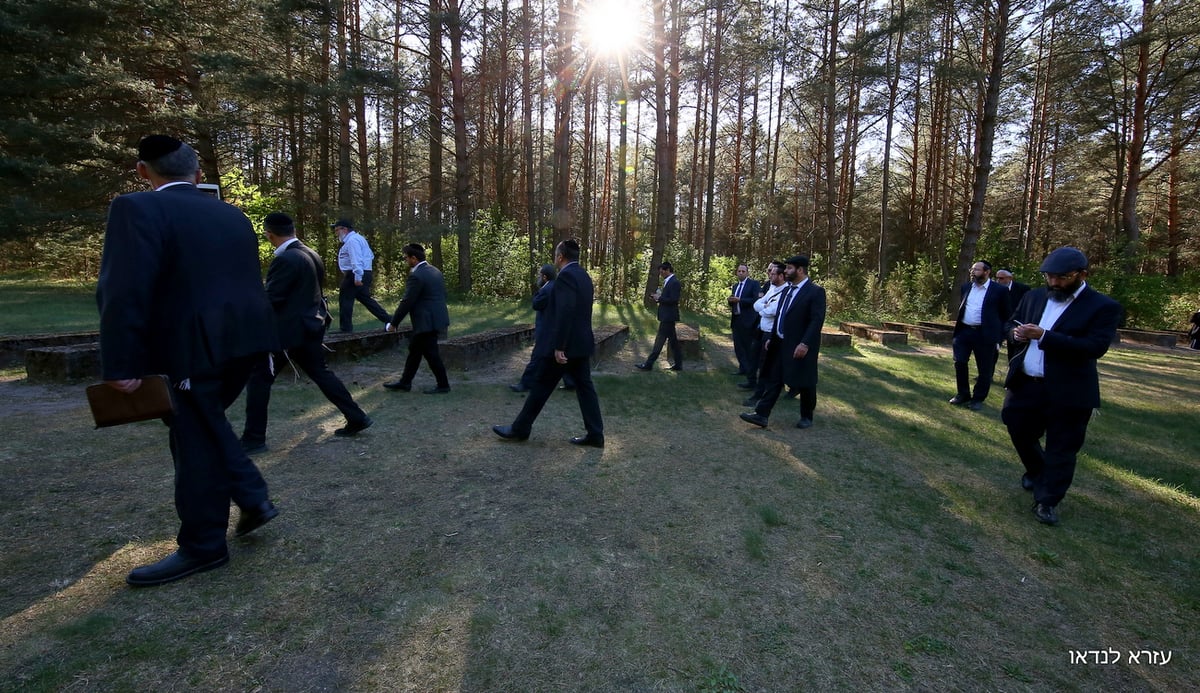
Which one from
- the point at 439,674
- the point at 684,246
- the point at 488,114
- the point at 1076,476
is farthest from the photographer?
the point at 488,114

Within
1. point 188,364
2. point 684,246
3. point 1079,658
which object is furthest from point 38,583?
point 684,246

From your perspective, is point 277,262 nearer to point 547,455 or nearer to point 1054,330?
point 547,455

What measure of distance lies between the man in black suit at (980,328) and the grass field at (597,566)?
1.84 meters

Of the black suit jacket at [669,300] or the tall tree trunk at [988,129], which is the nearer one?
the black suit jacket at [669,300]

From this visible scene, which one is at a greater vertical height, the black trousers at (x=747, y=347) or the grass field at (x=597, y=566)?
the black trousers at (x=747, y=347)

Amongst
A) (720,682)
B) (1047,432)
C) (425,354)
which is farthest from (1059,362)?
(425,354)

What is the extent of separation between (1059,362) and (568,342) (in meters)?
3.45

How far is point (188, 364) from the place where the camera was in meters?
2.52

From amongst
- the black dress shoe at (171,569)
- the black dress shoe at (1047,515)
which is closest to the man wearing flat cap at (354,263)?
the black dress shoe at (171,569)

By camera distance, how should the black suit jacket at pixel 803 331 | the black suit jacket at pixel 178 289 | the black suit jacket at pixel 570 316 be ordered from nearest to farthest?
the black suit jacket at pixel 178 289, the black suit jacket at pixel 570 316, the black suit jacket at pixel 803 331

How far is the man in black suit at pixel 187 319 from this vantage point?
2346 mm

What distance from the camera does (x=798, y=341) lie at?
6020 mm

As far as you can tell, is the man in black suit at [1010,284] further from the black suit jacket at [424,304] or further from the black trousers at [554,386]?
the black suit jacket at [424,304]

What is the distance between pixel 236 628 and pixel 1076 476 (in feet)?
19.8
